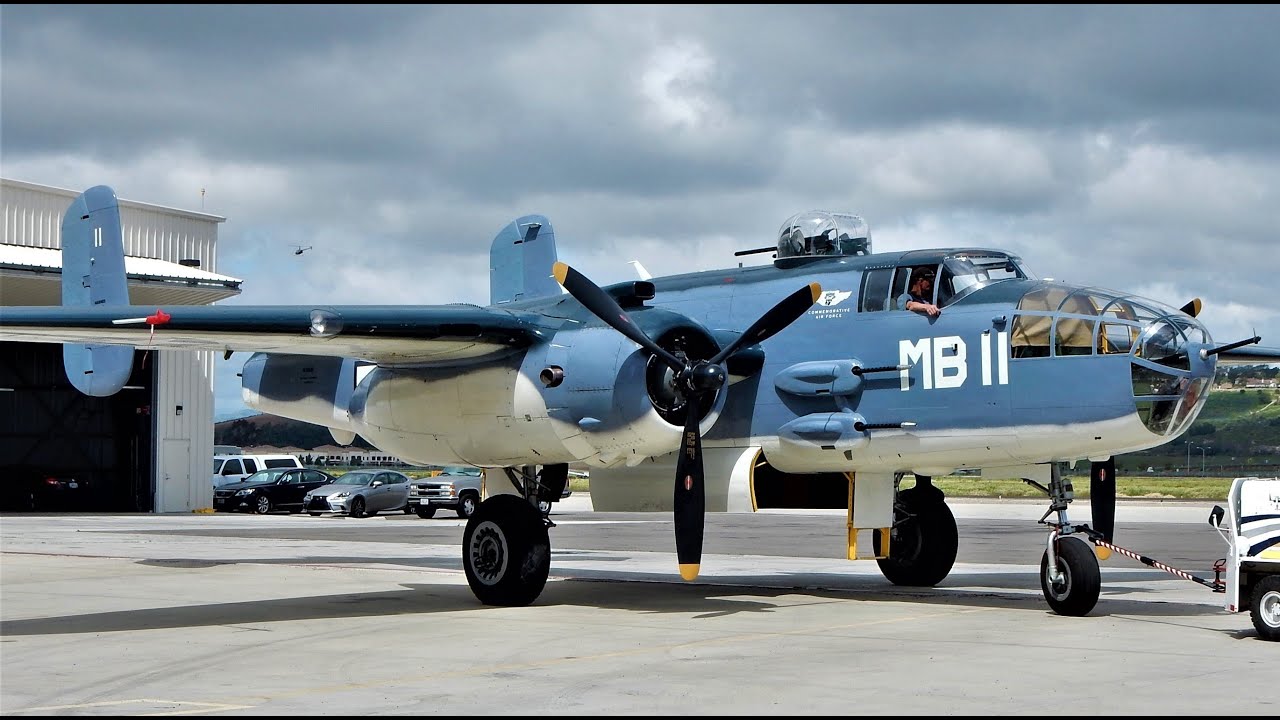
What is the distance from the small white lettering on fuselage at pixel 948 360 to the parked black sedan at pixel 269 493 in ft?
116

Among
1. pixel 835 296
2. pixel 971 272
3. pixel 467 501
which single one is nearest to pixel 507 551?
pixel 835 296

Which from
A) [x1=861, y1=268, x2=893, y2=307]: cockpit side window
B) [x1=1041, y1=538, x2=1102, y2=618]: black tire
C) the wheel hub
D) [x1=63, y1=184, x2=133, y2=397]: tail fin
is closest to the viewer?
[x1=1041, y1=538, x2=1102, y2=618]: black tire

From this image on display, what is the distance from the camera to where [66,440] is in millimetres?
46062

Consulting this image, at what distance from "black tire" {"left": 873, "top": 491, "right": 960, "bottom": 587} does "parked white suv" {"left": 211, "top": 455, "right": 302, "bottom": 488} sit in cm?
3724

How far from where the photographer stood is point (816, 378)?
15.2 metres

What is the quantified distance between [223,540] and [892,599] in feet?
56.8

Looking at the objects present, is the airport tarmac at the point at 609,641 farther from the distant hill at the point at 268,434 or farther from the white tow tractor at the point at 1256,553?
the distant hill at the point at 268,434

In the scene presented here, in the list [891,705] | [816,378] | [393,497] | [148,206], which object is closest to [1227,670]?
[891,705]

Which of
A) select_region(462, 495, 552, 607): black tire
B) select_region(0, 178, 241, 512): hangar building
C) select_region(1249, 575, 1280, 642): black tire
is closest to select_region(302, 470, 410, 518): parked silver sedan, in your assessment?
select_region(0, 178, 241, 512): hangar building

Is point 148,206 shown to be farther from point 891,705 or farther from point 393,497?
point 891,705

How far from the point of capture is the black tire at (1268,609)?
12164 mm

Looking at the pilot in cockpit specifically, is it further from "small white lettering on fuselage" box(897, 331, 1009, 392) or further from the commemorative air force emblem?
the commemorative air force emblem

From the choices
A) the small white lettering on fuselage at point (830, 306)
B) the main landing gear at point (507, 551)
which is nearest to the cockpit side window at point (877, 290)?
the small white lettering on fuselage at point (830, 306)

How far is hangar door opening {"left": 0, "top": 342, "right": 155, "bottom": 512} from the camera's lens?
148 ft
